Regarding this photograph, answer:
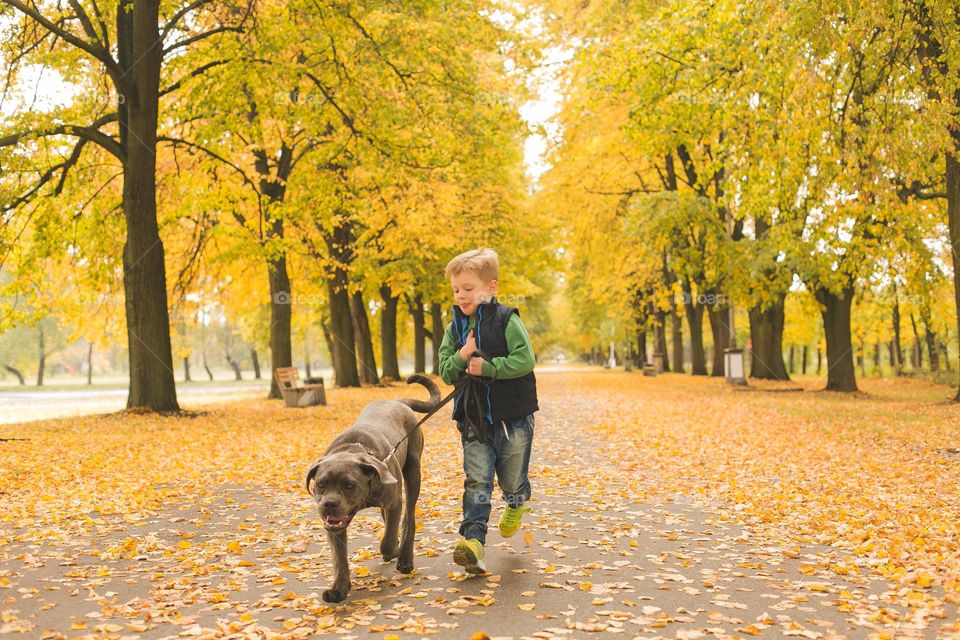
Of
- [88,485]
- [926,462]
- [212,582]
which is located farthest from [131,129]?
[926,462]

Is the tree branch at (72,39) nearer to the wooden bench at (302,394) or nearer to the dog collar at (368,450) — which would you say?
the wooden bench at (302,394)

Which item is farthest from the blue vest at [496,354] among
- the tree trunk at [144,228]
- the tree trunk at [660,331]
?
the tree trunk at [660,331]

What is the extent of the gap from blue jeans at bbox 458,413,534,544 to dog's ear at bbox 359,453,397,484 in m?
0.71

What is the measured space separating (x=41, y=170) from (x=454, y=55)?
8.29m

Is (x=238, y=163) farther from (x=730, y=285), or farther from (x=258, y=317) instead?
(x=258, y=317)

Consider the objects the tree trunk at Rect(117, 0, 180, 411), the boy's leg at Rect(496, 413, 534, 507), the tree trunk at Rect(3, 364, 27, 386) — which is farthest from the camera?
the tree trunk at Rect(3, 364, 27, 386)

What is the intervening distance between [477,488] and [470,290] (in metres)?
1.23

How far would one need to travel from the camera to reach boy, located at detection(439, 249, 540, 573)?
15.8ft

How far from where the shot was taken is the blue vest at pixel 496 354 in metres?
4.91

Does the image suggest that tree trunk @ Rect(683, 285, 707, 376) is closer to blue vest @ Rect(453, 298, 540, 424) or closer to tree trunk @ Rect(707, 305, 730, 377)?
tree trunk @ Rect(707, 305, 730, 377)

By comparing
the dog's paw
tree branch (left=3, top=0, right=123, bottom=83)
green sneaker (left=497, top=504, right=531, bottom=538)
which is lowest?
the dog's paw

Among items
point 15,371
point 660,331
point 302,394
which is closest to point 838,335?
point 302,394

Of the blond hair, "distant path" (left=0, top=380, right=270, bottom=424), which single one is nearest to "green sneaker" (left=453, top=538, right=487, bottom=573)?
the blond hair

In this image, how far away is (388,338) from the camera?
32969 millimetres
